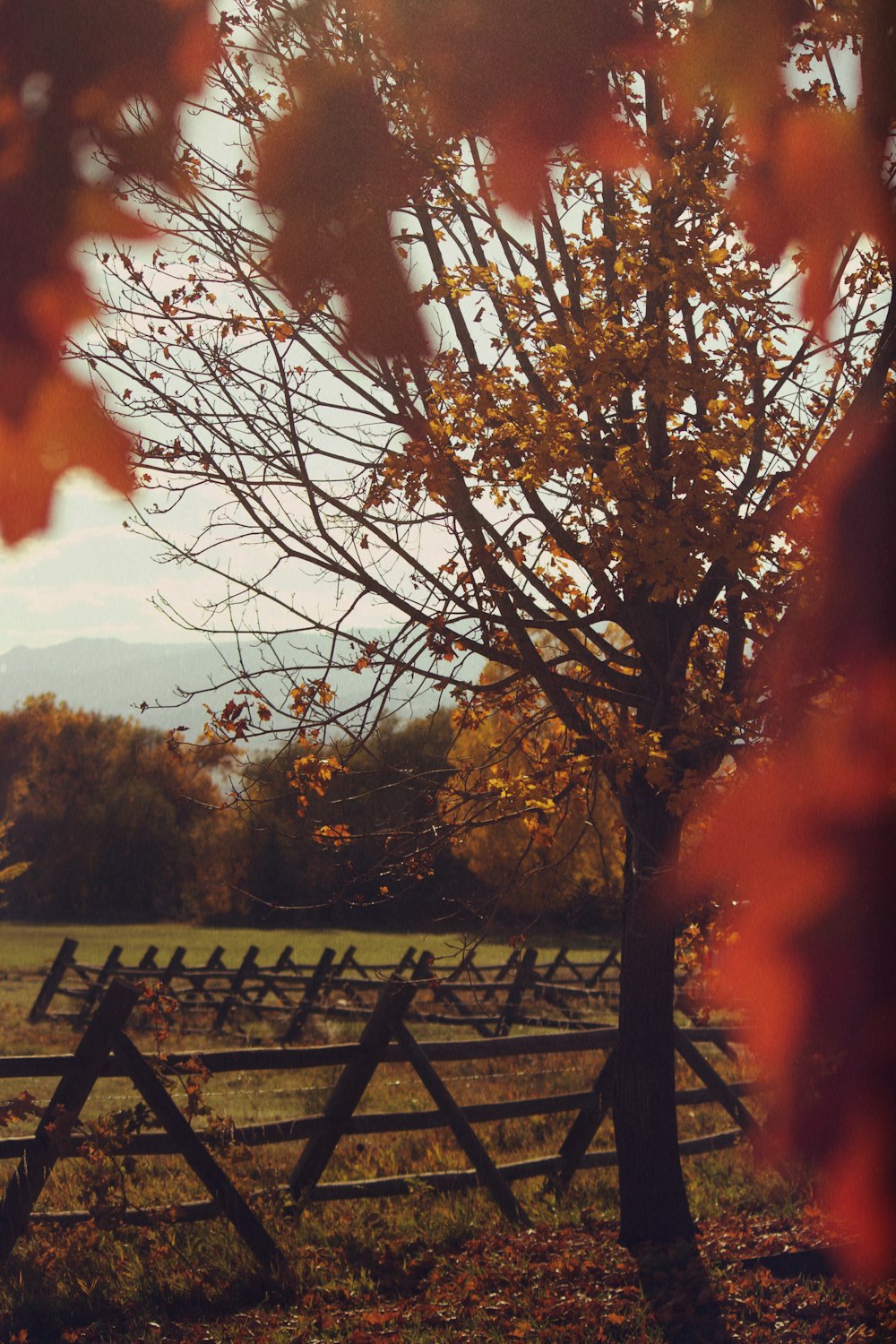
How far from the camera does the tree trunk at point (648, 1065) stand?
6.98 m

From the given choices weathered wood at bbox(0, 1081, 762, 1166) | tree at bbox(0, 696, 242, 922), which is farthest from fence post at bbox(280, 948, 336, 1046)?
tree at bbox(0, 696, 242, 922)

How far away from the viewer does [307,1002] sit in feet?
65.2

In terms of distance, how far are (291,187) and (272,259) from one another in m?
0.43

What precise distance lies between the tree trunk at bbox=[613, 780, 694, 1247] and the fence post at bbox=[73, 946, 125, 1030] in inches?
639

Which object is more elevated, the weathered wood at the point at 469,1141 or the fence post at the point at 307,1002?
the weathered wood at the point at 469,1141

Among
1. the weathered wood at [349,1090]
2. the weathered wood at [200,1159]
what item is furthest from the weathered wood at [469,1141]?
the weathered wood at [200,1159]

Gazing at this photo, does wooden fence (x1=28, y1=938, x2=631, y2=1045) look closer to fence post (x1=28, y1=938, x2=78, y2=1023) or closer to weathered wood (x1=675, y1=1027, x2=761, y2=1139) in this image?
fence post (x1=28, y1=938, x2=78, y2=1023)

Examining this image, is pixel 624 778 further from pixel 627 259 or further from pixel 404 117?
pixel 404 117

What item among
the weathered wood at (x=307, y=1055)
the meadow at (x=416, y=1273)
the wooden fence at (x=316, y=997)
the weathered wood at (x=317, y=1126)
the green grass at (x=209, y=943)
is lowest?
the green grass at (x=209, y=943)

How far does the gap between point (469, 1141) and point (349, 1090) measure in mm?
1087

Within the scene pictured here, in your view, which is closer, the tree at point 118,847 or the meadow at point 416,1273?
the meadow at point 416,1273

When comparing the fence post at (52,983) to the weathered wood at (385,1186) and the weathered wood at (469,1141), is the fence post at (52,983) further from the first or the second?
the weathered wood at (469,1141)

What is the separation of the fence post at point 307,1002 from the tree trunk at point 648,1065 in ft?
40.8

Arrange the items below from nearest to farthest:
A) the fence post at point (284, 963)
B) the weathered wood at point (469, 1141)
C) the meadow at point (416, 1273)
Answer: the meadow at point (416, 1273), the weathered wood at point (469, 1141), the fence post at point (284, 963)
